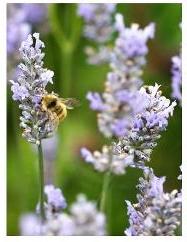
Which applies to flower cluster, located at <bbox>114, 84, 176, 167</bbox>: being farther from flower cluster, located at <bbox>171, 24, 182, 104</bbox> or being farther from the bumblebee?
flower cluster, located at <bbox>171, 24, 182, 104</bbox>

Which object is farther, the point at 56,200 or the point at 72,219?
the point at 56,200

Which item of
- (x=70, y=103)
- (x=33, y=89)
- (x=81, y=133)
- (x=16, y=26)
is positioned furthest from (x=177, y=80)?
(x=81, y=133)

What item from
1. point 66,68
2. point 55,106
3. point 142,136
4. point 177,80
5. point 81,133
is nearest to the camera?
point 142,136

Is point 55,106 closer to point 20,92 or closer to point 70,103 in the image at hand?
point 70,103

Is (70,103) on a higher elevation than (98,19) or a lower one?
lower

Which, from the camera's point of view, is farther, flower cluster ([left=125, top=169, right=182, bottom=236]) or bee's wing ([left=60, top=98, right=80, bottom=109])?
bee's wing ([left=60, top=98, right=80, bottom=109])

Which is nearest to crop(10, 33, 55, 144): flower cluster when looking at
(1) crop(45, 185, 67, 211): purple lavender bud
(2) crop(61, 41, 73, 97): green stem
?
(1) crop(45, 185, 67, 211): purple lavender bud

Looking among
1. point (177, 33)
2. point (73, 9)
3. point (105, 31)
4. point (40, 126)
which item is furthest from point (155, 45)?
point (40, 126)
